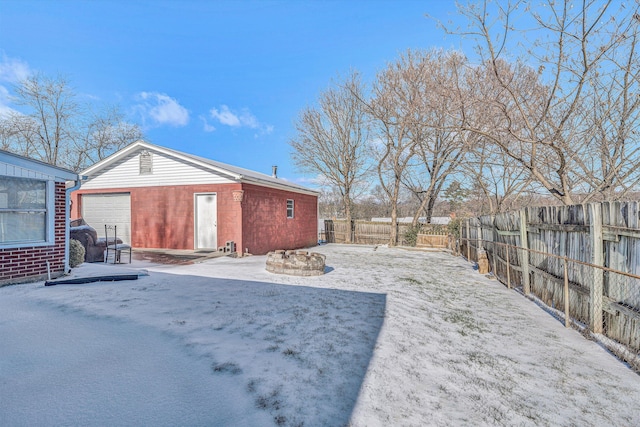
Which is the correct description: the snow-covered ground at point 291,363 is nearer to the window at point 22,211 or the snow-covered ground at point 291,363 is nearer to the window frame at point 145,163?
the window at point 22,211

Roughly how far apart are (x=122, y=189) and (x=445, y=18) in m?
12.0

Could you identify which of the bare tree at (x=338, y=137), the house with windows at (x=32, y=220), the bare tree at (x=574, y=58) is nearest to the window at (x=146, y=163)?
the house with windows at (x=32, y=220)

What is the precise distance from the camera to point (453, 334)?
3.63 meters

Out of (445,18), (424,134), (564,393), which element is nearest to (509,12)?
(445,18)

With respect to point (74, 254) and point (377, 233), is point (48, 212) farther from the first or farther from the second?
point (377, 233)

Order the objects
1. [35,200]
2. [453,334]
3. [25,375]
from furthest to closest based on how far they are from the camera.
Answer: [35,200], [453,334], [25,375]

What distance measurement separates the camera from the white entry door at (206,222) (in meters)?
10.2

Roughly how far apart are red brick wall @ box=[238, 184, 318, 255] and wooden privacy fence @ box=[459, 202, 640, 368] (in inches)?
312

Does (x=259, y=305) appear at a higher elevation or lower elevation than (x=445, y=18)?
lower

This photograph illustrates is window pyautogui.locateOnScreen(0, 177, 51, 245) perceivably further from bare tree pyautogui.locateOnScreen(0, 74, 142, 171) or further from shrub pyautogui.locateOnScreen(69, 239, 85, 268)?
bare tree pyautogui.locateOnScreen(0, 74, 142, 171)


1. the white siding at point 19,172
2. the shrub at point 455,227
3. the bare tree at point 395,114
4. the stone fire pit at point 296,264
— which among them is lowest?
the stone fire pit at point 296,264

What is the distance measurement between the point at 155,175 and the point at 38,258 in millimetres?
5799

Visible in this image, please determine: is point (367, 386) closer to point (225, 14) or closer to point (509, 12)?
point (509, 12)

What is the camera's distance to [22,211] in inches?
211
